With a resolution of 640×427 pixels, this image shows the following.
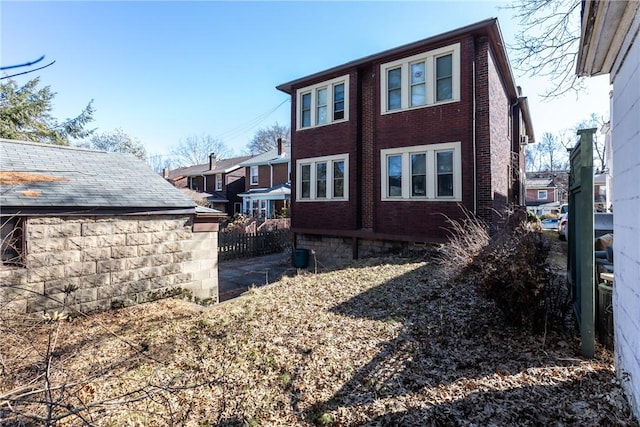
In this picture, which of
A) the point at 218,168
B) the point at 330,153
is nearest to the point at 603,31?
the point at 330,153

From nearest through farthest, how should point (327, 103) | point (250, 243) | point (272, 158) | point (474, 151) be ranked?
1. point (474, 151)
2. point (327, 103)
3. point (250, 243)
4. point (272, 158)

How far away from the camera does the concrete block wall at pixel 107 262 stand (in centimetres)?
510

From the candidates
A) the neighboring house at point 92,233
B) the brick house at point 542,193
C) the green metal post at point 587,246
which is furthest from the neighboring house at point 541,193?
the neighboring house at point 92,233

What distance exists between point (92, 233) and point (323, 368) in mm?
4632

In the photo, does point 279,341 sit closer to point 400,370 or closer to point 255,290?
point 400,370

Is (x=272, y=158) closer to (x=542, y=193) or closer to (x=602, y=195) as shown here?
(x=602, y=195)

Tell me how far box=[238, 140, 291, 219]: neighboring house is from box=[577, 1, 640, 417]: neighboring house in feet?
71.7

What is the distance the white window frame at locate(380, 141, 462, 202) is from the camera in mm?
10219

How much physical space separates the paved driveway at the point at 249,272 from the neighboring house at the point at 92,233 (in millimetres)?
2362

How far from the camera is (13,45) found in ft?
11.5

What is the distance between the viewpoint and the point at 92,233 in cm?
568

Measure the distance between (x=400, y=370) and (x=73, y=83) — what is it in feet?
24.7

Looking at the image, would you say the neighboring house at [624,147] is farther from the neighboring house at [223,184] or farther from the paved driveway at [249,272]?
the neighboring house at [223,184]

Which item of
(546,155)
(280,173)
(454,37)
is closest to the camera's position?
(454,37)
